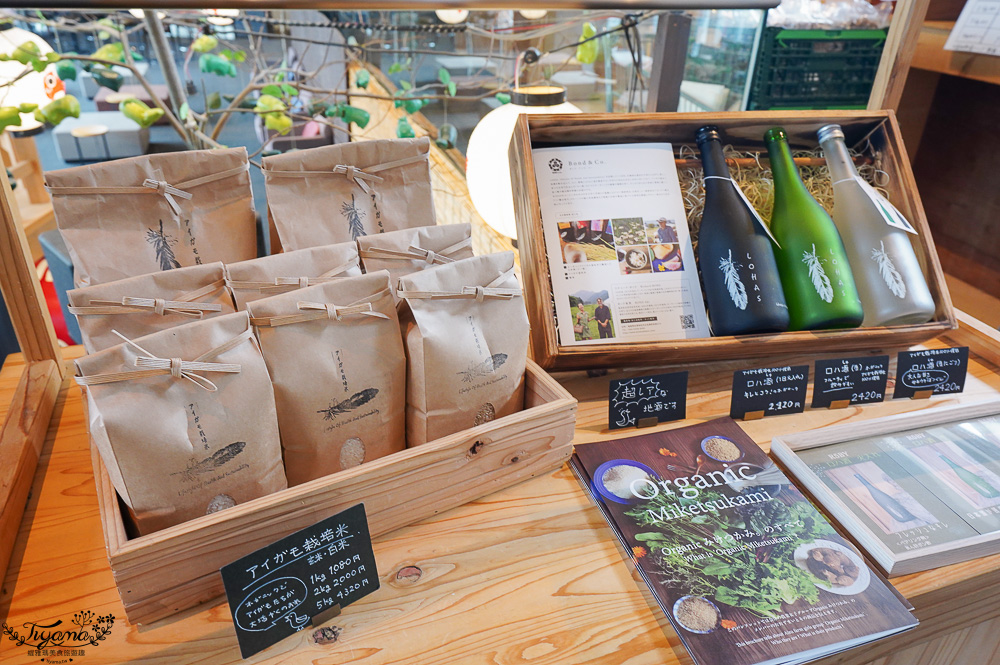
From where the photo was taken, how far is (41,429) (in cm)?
93

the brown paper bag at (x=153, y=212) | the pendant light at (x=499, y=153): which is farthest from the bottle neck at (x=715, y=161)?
the brown paper bag at (x=153, y=212)

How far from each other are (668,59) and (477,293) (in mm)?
870

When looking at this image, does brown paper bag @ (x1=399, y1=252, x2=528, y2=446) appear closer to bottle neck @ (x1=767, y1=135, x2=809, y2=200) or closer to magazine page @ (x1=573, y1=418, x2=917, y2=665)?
magazine page @ (x1=573, y1=418, x2=917, y2=665)

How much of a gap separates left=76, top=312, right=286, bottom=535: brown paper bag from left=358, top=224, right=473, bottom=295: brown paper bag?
0.23 meters

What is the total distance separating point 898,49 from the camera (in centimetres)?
130

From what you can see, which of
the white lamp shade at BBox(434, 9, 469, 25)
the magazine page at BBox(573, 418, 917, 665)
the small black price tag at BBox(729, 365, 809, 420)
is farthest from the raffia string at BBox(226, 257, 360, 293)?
the white lamp shade at BBox(434, 9, 469, 25)

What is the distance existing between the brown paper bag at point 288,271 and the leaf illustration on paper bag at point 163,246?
12 centimetres

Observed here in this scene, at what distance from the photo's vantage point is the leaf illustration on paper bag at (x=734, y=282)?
1070 millimetres

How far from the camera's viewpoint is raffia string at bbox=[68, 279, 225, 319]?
0.70 metres

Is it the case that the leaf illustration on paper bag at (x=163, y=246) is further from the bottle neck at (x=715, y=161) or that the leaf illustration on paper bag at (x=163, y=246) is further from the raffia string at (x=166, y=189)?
the bottle neck at (x=715, y=161)

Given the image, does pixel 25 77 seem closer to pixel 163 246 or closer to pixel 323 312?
→ pixel 163 246

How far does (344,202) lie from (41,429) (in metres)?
0.57

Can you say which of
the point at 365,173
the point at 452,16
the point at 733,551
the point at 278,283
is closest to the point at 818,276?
the point at 733,551

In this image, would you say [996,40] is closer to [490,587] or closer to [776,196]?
[776,196]
